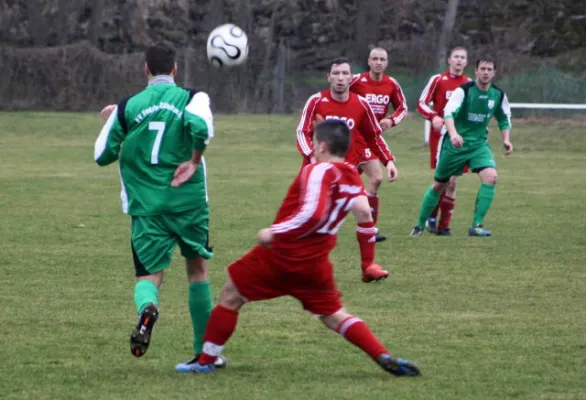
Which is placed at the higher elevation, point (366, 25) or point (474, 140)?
point (366, 25)

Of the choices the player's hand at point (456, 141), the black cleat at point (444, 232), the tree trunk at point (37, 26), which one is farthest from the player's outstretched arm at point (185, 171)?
the tree trunk at point (37, 26)

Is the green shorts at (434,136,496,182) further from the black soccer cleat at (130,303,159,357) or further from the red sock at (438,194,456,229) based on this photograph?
the black soccer cleat at (130,303,159,357)

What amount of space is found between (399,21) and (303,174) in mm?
36369

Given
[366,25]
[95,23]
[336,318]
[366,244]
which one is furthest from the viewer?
[95,23]

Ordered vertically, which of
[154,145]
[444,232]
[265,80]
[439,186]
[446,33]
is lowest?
[265,80]

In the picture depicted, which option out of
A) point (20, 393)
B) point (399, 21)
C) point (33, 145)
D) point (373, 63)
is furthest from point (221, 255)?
point (399, 21)

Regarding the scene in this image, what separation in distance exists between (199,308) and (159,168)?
75 centimetres

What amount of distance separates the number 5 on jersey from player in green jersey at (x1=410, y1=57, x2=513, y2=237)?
6171 millimetres

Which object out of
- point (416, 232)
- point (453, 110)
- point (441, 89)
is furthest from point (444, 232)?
point (441, 89)

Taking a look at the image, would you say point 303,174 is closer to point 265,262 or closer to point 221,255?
point 265,262

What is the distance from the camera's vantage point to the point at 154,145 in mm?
5852

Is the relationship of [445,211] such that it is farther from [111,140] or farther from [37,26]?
[37,26]

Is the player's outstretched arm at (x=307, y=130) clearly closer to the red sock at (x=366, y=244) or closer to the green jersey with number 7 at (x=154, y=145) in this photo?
the red sock at (x=366, y=244)

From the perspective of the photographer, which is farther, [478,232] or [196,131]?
[478,232]
